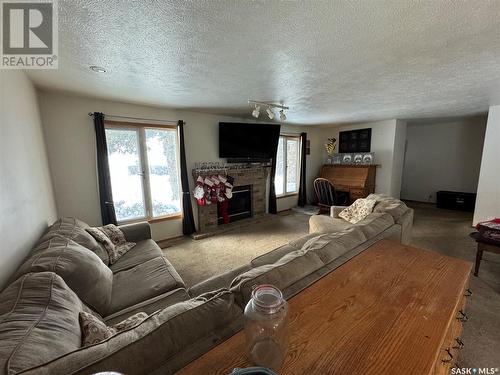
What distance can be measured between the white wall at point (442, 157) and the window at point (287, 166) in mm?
3321

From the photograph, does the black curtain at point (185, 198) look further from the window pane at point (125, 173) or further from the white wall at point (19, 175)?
the white wall at point (19, 175)

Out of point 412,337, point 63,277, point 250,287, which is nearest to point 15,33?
point 63,277

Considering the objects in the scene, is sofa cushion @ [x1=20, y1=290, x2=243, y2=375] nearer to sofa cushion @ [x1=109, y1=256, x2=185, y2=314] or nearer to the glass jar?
the glass jar

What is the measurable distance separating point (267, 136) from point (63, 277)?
13.2 ft

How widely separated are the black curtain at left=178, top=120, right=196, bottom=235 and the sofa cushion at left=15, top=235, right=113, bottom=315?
2200 millimetres

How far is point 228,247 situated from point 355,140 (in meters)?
4.47

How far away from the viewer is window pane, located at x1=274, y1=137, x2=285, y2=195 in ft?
17.8

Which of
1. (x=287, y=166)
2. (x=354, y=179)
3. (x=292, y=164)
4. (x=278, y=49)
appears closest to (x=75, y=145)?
(x=278, y=49)

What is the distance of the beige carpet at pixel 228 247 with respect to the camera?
271 cm

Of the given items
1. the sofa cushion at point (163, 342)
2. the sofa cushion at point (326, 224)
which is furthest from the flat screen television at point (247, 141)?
the sofa cushion at point (163, 342)

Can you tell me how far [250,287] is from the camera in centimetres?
86

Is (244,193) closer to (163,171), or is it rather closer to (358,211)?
(163,171)

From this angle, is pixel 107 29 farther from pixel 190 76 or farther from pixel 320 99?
pixel 320 99

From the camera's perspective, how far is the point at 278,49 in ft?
5.16
